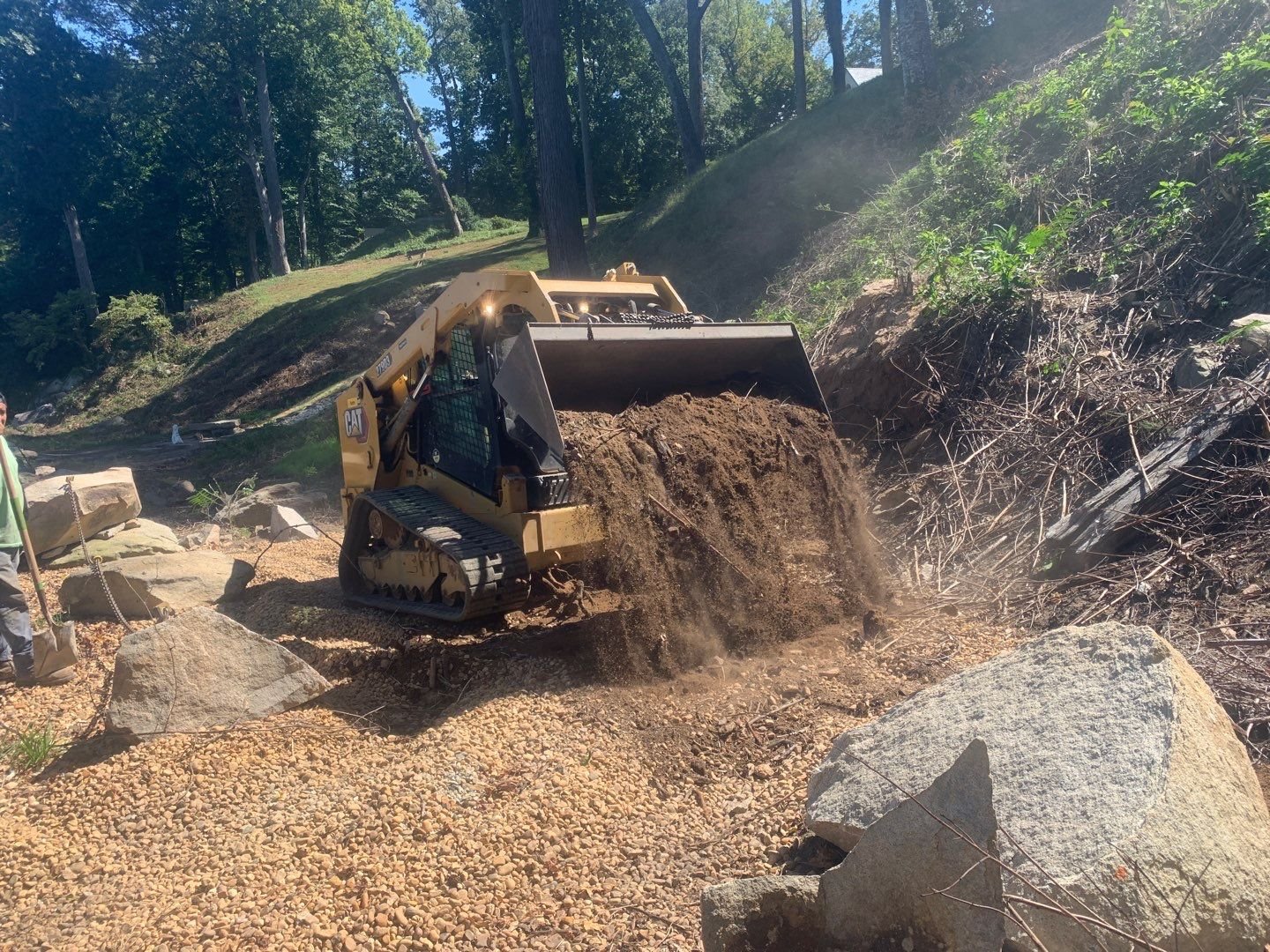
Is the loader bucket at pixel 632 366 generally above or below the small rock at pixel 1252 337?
above

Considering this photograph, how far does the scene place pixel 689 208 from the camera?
18672 millimetres

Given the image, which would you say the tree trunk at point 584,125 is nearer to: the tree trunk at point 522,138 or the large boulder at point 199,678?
the tree trunk at point 522,138

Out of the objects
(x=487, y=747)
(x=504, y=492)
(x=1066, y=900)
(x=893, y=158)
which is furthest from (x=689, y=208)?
(x=1066, y=900)

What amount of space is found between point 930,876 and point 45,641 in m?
5.34

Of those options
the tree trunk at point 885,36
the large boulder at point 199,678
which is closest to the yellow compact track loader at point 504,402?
the large boulder at point 199,678

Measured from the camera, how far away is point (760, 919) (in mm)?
2578

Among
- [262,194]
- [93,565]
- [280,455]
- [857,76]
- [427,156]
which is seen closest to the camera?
[93,565]

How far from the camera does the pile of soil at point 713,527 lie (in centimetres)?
500

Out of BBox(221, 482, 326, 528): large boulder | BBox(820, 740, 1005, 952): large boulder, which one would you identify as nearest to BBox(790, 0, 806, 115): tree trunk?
BBox(221, 482, 326, 528): large boulder

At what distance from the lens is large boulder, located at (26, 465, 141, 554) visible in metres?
7.79

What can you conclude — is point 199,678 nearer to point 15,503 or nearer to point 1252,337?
point 15,503

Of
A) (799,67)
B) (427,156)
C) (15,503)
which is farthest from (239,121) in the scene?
(15,503)

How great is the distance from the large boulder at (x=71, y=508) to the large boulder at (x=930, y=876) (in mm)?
7572

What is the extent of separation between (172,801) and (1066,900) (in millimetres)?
3508
